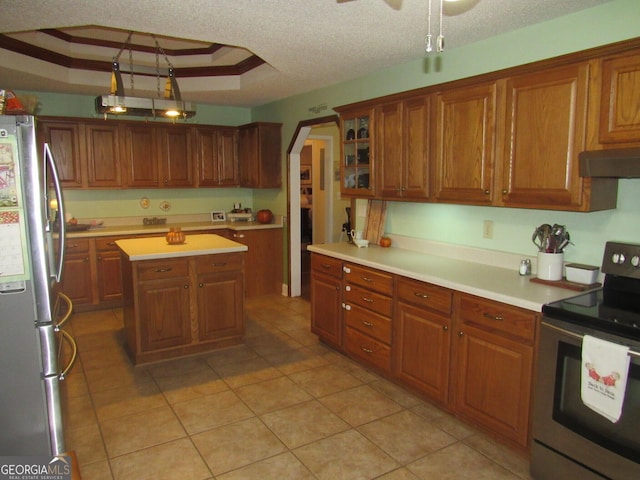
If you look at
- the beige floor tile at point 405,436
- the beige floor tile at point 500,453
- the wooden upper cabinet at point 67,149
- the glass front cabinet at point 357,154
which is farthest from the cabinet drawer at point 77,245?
the beige floor tile at point 500,453

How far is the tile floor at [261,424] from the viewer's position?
95.0 inches

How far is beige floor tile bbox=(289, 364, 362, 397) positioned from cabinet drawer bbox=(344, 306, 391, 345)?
37cm

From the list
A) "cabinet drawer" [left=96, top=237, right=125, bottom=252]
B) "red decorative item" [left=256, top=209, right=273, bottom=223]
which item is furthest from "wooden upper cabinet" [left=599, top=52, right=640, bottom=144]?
"cabinet drawer" [left=96, top=237, right=125, bottom=252]

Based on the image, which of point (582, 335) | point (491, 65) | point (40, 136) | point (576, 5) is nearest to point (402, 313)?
point (582, 335)

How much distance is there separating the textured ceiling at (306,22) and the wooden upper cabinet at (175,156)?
190cm

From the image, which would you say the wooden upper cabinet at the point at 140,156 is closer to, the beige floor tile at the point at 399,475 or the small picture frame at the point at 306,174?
the small picture frame at the point at 306,174

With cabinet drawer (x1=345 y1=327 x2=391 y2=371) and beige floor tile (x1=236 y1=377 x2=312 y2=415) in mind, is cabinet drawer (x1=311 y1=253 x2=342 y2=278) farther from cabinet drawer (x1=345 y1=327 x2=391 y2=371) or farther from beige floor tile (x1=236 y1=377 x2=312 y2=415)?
beige floor tile (x1=236 y1=377 x2=312 y2=415)

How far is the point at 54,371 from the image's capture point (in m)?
1.92

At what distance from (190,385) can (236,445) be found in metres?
0.89

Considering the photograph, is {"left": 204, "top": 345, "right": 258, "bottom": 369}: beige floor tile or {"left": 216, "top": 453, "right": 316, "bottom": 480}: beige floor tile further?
{"left": 204, "top": 345, "right": 258, "bottom": 369}: beige floor tile

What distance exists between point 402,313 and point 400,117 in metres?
1.45

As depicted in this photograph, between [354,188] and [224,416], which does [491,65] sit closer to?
[354,188]

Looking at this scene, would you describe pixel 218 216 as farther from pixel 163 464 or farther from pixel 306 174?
pixel 163 464

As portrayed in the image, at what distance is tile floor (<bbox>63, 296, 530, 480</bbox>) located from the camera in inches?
95.0
